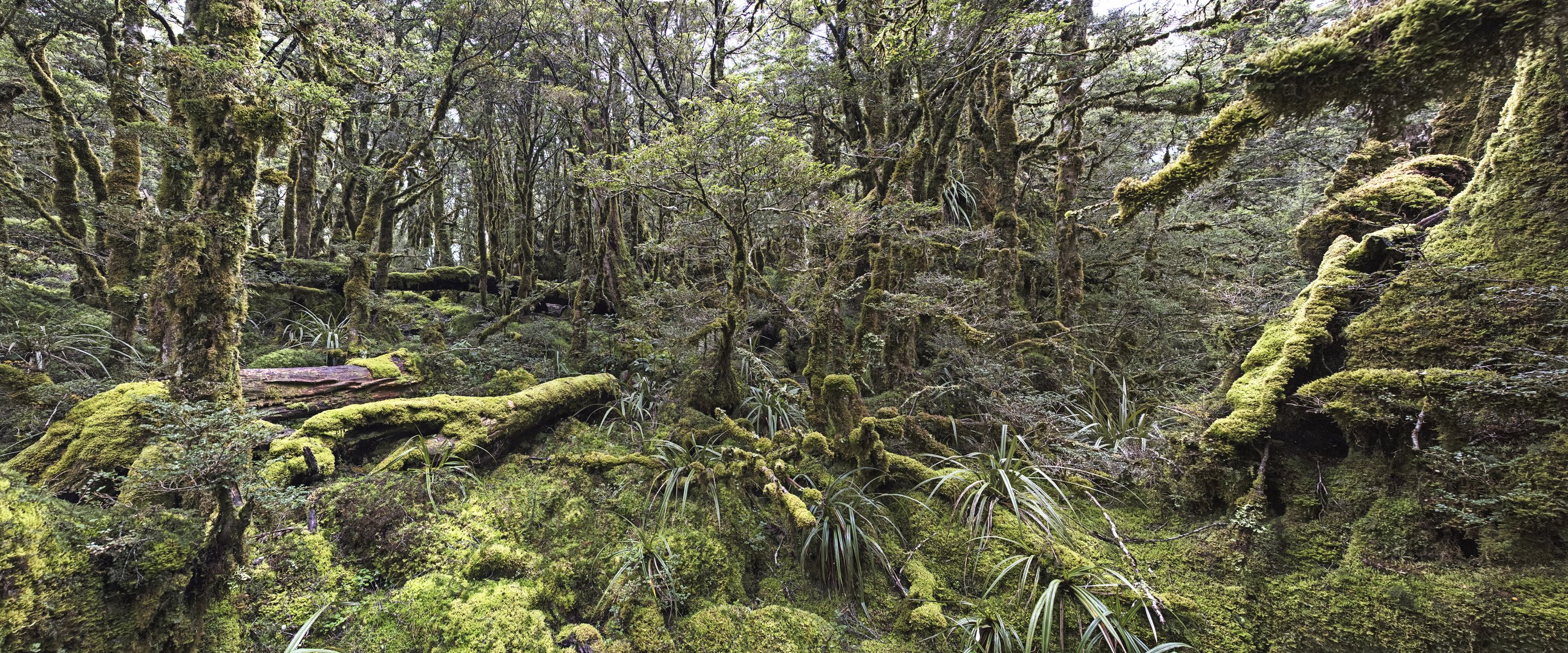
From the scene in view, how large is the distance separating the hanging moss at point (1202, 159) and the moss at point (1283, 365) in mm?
1301

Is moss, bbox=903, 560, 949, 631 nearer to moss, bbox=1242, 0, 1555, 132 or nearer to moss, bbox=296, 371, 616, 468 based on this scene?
moss, bbox=1242, 0, 1555, 132

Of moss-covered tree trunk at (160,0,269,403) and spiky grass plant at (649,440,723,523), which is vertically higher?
moss-covered tree trunk at (160,0,269,403)

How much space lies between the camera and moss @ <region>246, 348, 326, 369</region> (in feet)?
17.7

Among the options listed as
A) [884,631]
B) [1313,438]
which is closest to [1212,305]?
[1313,438]

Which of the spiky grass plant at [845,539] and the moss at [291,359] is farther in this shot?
the moss at [291,359]

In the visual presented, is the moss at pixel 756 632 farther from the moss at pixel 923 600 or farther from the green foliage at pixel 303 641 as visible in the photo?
the green foliage at pixel 303 641

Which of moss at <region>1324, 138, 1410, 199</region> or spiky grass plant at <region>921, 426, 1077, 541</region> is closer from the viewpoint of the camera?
spiky grass plant at <region>921, 426, 1077, 541</region>

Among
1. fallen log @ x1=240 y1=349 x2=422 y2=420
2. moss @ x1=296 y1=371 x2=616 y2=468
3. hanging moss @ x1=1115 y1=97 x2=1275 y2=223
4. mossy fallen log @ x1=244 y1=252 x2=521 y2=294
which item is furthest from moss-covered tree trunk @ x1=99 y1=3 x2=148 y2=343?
hanging moss @ x1=1115 y1=97 x2=1275 y2=223

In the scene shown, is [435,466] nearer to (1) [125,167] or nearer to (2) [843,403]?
(2) [843,403]

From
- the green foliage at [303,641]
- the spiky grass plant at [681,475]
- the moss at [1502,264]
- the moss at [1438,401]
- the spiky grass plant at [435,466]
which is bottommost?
the green foliage at [303,641]

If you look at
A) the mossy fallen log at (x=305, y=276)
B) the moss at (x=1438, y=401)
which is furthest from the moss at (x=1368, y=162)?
the mossy fallen log at (x=305, y=276)

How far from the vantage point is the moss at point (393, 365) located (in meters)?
5.02

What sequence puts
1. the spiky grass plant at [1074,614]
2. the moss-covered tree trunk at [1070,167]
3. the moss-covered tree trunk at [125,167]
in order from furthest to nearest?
the moss-covered tree trunk at [1070,167]
the moss-covered tree trunk at [125,167]
the spiky grass plant at [1074,614]

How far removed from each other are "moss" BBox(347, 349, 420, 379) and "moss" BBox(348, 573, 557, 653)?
112 inches
